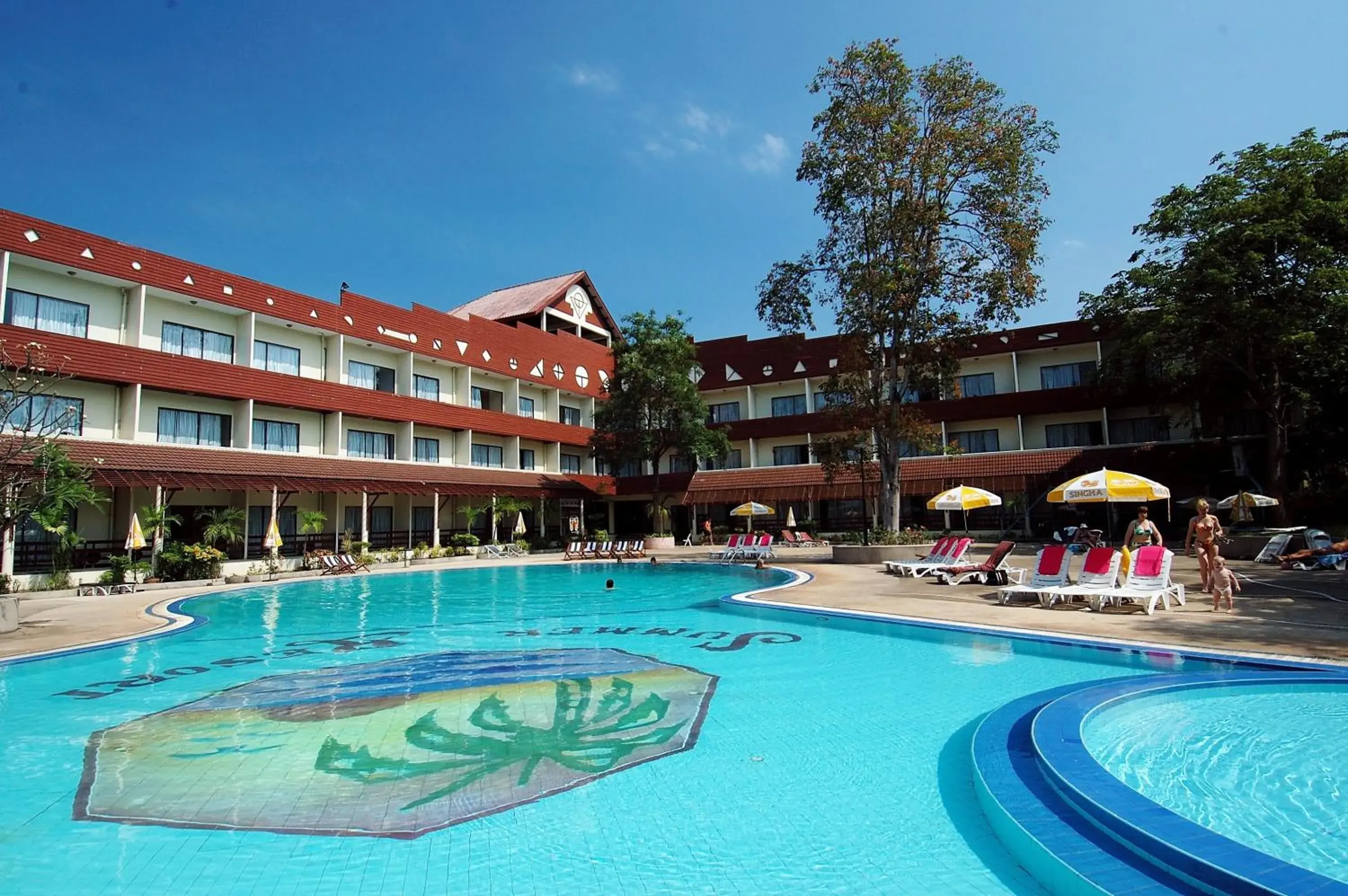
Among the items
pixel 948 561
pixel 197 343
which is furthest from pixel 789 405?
pixel 197 343

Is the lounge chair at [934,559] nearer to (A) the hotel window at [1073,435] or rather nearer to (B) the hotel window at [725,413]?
(A) the hotel window at [1073,435]

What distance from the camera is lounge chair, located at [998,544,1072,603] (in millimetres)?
12383

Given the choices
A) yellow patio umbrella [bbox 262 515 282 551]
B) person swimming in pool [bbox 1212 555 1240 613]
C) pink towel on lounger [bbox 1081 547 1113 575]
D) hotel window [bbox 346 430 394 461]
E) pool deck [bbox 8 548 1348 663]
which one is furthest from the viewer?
hotel window [bbox 346 430 394 461]

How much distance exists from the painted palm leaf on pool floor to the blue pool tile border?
2.94 m

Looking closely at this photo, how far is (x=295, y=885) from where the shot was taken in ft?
12.6

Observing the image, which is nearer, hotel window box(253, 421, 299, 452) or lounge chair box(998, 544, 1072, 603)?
lounge chair box(998, 544, 1072, 603)

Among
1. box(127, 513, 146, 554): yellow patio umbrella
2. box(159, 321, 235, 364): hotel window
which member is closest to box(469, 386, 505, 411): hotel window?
box(159, 321, 235, 364): hotel window

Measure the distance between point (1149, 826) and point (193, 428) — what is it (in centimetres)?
2911

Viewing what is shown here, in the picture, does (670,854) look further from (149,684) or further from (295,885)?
(149,684)

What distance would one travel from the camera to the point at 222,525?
23.2 meters

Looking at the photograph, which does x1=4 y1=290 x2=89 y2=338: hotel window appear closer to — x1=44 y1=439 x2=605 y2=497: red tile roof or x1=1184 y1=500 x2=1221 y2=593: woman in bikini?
x1=44 y1=439 x2=605 y2=497: red tile roof

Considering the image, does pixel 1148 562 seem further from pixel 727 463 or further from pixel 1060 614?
pixel 727 463

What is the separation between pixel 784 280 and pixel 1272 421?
59.3 ft

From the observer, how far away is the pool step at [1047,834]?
3.25 m
